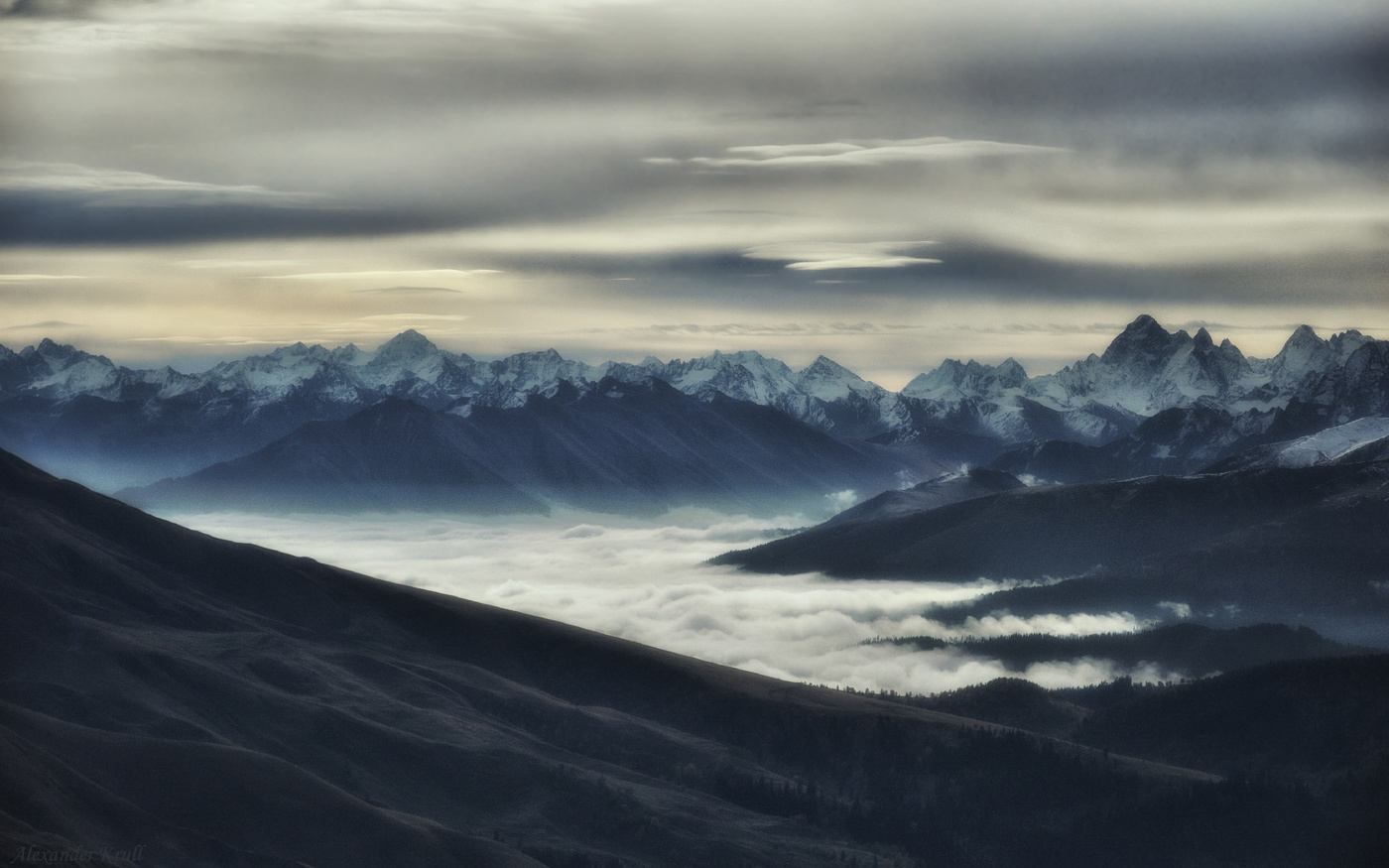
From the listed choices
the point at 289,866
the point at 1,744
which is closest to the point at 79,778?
the point at 1,744

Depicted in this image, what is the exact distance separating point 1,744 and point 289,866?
46.5 metres

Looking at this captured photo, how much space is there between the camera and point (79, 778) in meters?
196

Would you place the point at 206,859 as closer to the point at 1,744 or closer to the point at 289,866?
the point at 289,866

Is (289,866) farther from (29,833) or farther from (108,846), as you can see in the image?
(29,833)

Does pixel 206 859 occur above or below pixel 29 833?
below

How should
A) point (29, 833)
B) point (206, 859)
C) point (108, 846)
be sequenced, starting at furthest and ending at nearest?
point (206, 859) < point (108, 846) < point (29, 833)

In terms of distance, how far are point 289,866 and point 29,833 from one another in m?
47.8

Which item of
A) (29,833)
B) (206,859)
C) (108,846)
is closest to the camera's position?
(29,833)

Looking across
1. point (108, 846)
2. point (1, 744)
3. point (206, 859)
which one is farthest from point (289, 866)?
point (1, 744)

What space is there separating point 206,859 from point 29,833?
38.8 metres

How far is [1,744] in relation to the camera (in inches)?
7347

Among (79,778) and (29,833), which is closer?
(29,833)

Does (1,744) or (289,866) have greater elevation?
(1,744)

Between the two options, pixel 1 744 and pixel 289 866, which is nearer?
pixel 1 744
